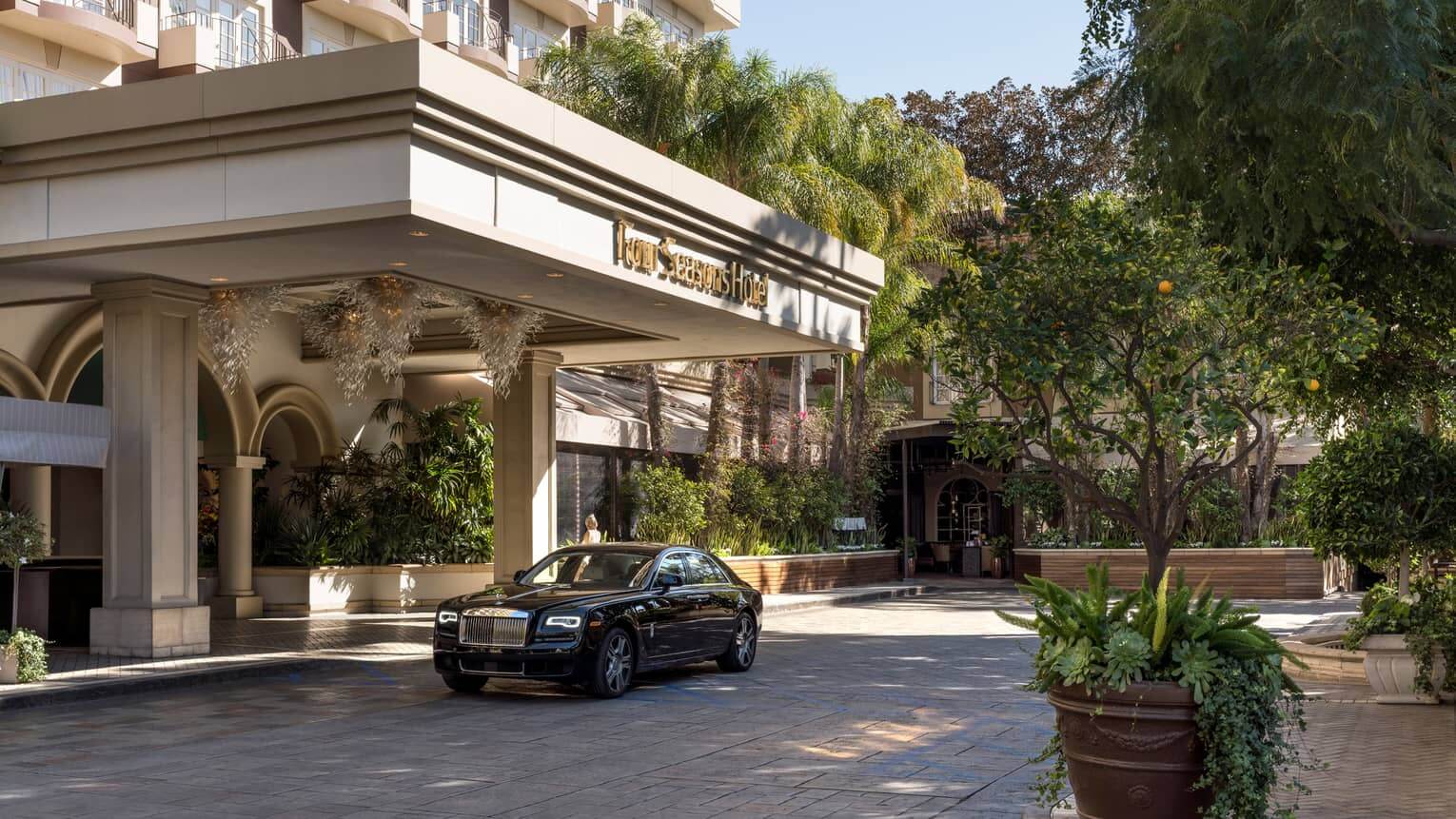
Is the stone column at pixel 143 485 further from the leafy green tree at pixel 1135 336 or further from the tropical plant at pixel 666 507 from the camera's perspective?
the tropical plant at pixel 666 507

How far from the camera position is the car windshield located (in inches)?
583

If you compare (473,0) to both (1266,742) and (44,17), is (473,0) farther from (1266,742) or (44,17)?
(1266,742)

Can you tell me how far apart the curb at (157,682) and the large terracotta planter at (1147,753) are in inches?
420

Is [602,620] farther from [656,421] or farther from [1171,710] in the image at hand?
[656,421]

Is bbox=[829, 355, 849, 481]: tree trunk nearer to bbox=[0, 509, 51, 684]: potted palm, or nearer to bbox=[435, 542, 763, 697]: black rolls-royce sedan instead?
bbox=[435, 542, 763, 697]: black rolls-royce sedan

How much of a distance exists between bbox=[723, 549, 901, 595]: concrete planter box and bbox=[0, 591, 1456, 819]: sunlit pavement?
43.4 feet

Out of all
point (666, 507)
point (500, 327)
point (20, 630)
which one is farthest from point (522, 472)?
point (20, 630)

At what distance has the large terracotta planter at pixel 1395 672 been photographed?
518 inches

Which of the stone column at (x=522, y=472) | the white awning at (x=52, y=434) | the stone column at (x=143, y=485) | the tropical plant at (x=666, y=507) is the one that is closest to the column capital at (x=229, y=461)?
the stone column at (x=522, y=472)

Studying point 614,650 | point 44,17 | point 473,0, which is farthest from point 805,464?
point 614,650

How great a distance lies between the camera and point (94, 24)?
28.1 meters

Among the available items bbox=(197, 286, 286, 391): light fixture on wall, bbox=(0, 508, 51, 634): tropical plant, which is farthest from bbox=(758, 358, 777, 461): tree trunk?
bbox=(0, 508, 51, 634): tropical plant

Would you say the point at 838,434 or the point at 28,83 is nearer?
the point at 28,83

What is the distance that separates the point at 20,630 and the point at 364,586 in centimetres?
1073
